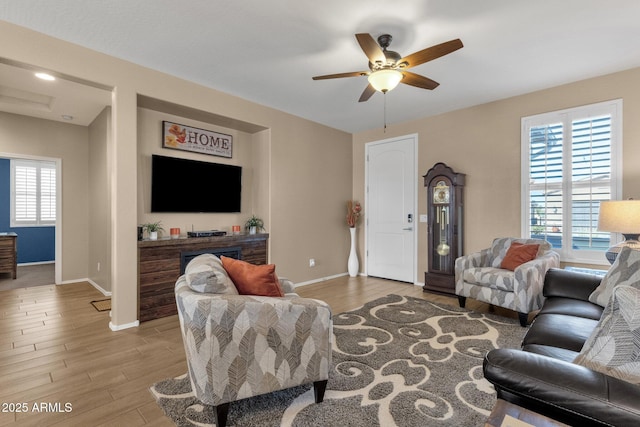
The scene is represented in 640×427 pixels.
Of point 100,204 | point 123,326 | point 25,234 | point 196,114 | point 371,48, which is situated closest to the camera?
point 371,48

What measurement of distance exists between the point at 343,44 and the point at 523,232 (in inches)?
127

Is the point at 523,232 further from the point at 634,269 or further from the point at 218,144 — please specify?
the point at 218,144

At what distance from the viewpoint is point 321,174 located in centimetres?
530

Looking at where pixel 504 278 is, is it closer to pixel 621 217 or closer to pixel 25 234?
pixel 621 217

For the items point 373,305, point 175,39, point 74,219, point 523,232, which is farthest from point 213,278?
point 74,219

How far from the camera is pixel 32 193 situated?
665 centimetres

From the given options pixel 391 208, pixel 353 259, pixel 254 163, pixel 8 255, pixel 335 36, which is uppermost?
pixel 335 36

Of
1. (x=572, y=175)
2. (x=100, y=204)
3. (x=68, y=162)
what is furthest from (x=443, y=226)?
(x=68, y=162)

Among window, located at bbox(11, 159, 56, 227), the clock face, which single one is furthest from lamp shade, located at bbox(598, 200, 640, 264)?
window, located at bbox(11, 159, 56, 227)

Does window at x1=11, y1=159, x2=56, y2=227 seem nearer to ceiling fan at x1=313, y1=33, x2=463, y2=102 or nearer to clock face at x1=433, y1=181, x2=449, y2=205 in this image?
ceiling fan at x1=313, y1=33, x2=463, y2=102

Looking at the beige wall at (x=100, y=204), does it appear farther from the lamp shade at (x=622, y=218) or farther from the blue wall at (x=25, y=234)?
the lamp shade at (x=622, y=218)

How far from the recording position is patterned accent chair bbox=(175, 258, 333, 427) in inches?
61.8

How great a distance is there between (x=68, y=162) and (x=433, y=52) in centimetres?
574

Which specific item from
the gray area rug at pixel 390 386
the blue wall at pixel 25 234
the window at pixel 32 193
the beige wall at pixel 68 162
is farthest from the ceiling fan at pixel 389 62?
the blue wall at pixel 25 234
